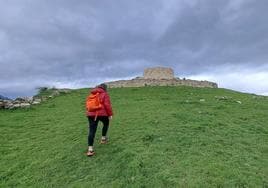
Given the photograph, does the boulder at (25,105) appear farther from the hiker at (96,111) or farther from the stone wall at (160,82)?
the hiker at (96,111)

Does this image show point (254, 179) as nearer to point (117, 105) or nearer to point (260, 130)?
point (260, 130)

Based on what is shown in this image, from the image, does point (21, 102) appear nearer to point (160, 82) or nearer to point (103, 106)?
point (160, 82)

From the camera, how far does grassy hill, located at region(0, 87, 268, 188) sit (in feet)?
29.3

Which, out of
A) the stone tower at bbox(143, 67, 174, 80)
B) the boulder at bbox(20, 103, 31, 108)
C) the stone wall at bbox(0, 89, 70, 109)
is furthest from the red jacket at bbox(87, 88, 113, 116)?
the stone tower at bbox(143, 67, 174, 80)

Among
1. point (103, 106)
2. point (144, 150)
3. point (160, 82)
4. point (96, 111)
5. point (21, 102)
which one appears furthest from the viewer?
point (160, 82)

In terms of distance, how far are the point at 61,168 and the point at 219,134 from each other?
6203mm

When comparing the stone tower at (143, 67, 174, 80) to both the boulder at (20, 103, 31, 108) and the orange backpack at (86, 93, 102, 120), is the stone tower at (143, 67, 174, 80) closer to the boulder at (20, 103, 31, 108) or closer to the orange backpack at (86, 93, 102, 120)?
the boulder at (20, 103, 31, 108)

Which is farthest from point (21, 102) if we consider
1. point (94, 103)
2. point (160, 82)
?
point (94, 103)

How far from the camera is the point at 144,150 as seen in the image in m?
10.7

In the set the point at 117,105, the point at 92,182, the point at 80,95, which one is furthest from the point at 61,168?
the point at 80,95

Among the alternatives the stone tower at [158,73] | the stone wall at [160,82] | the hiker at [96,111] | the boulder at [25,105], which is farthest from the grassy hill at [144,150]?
the stone tower at [158,73]

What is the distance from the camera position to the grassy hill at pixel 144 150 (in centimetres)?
894

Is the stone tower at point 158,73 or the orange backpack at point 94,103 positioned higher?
the stone tower at point 158,73

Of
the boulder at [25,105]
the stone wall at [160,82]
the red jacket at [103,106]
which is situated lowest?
the boulder at [25,105]
